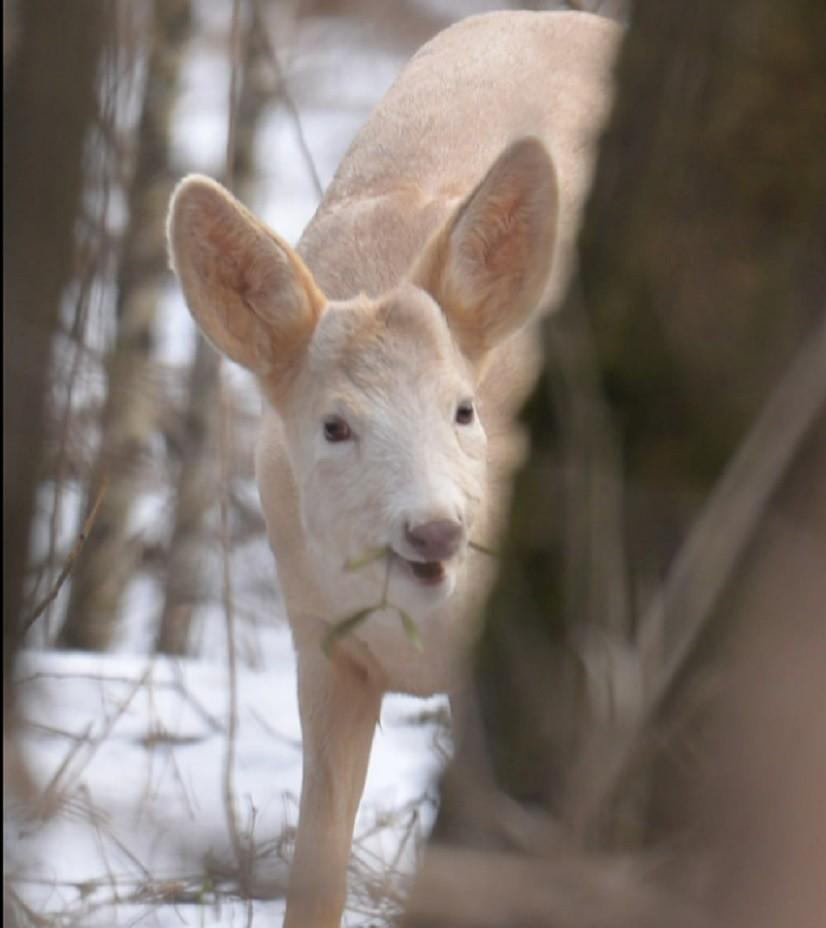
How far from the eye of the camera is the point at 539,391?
2.52 m

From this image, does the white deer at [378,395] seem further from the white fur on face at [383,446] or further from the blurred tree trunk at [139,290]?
the blurred tree trunk at [139,290]

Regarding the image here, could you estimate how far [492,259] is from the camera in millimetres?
4930

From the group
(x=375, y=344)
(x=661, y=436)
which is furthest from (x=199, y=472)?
(x=661, y=436)

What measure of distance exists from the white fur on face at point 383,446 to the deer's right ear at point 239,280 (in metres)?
0.09

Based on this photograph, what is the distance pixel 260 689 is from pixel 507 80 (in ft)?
8.99

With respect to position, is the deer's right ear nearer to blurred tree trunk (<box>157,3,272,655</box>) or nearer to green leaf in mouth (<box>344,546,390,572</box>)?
green leaf in mouth (<box>344,546,390,572</box>)

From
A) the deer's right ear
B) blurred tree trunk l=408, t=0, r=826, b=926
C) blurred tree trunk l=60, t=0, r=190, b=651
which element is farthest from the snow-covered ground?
blurred tree trunk l=60, t=0, r=190, b=651

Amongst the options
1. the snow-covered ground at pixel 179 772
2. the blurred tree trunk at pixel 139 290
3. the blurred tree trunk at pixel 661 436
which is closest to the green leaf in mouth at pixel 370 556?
the snow-covered ground at pixel 179 772

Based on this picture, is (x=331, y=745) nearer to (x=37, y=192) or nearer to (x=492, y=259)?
(x=492, y=259)

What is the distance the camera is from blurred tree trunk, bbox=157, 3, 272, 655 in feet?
37.1

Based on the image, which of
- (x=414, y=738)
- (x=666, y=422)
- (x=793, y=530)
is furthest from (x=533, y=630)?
(x=414, y=738)

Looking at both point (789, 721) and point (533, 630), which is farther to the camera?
point (533, 630)

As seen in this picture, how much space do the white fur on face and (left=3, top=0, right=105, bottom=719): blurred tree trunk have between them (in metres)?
2.07

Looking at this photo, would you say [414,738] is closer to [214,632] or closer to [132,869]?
[132,869]
